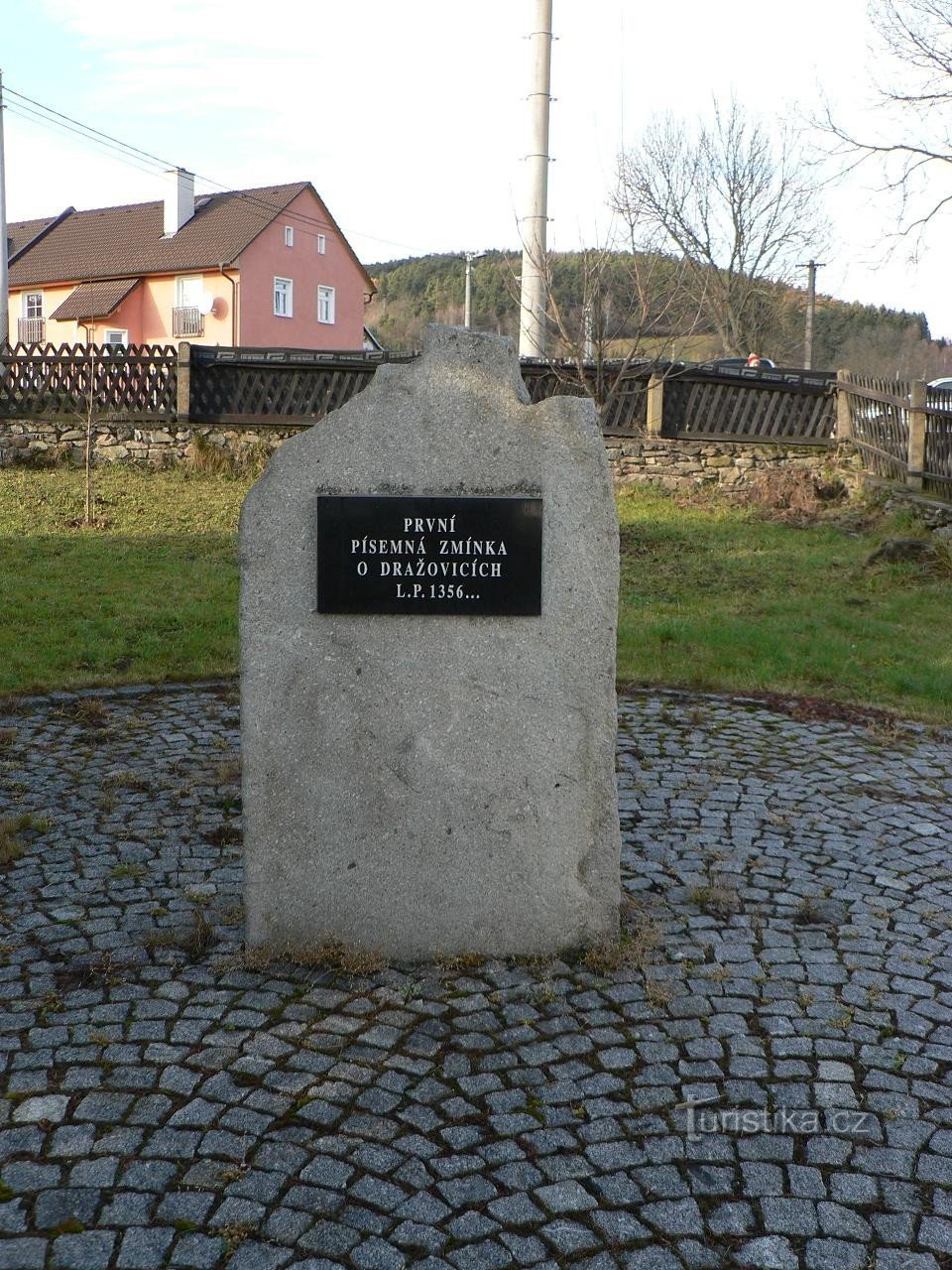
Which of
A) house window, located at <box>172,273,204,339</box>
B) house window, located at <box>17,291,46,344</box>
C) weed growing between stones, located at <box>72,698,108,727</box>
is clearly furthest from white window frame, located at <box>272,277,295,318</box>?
weed growing between stones, located at <box>72,698,108,727</box>

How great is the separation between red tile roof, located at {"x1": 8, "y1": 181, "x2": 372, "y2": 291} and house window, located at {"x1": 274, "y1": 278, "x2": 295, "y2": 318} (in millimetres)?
2469

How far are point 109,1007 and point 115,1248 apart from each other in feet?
3.86

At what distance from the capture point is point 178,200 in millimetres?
47031

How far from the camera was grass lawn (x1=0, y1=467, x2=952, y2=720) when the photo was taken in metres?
8.52

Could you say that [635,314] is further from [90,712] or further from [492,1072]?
[492,1072]

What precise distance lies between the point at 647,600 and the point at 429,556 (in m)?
7.20

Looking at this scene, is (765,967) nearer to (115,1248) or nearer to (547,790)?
(547,790)

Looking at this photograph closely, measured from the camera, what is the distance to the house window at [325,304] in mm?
49438

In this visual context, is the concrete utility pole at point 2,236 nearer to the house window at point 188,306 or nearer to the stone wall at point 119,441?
the stone wall at point 119,441

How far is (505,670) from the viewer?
4234 mm

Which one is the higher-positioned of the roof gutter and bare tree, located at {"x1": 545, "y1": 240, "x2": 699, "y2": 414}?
the roof gutter

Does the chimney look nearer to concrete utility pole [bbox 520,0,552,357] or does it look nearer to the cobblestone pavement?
concrete utility pole [bbox 520,0,552,357]

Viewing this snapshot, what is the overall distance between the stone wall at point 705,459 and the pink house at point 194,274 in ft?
95.7

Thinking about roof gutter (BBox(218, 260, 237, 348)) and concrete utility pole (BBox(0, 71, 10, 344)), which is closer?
concrete utility pole (BBox(0, 71, 10, 344))
